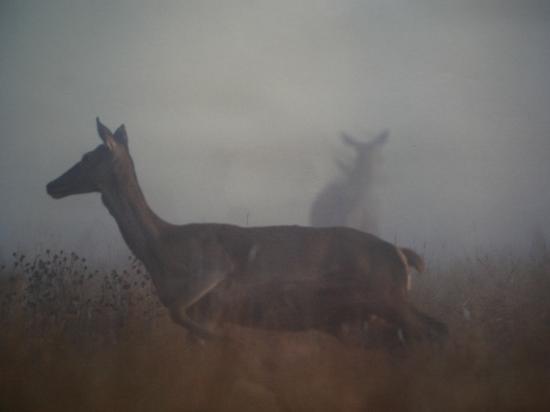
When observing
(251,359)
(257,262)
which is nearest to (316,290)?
(257,262)

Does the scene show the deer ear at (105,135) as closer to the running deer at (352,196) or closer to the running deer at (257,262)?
the running deer at (257,262)

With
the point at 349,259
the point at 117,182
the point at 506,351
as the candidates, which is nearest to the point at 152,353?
the point at 117,182

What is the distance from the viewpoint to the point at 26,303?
5.52 m

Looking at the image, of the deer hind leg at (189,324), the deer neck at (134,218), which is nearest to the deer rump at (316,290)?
the deer hind leg at (189,324)

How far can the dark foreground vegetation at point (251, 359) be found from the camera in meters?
4.53

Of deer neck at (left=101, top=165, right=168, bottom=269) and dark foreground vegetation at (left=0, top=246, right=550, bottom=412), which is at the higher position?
deer neck at (left=101, top=165, right=168, bottom=269)

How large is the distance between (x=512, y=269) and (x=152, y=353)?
12.5 ft

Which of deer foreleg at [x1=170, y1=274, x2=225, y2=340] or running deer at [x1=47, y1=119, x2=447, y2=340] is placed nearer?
deer foreleg at [x1=170, y1=274, x2=225, y2=340]

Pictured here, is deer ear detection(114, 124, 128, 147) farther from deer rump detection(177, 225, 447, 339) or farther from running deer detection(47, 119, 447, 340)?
deer rump detection(177, 225, 447, 339)

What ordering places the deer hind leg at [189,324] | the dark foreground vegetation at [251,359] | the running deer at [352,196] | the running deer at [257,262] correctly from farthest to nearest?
the running deer at [352,196] < the running deer at [257,262] < the deer hind leg at [189,324] < the dark foreground vegetation at [251,359]

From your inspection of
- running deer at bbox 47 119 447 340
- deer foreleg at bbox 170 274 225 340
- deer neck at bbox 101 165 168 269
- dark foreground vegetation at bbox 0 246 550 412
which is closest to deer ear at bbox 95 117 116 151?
running deer at bbox 47 119 447 340

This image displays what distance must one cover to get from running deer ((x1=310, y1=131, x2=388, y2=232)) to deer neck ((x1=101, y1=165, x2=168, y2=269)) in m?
1.73

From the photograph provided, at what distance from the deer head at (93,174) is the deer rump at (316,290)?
1248mm

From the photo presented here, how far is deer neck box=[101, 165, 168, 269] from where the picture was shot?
5.18m
